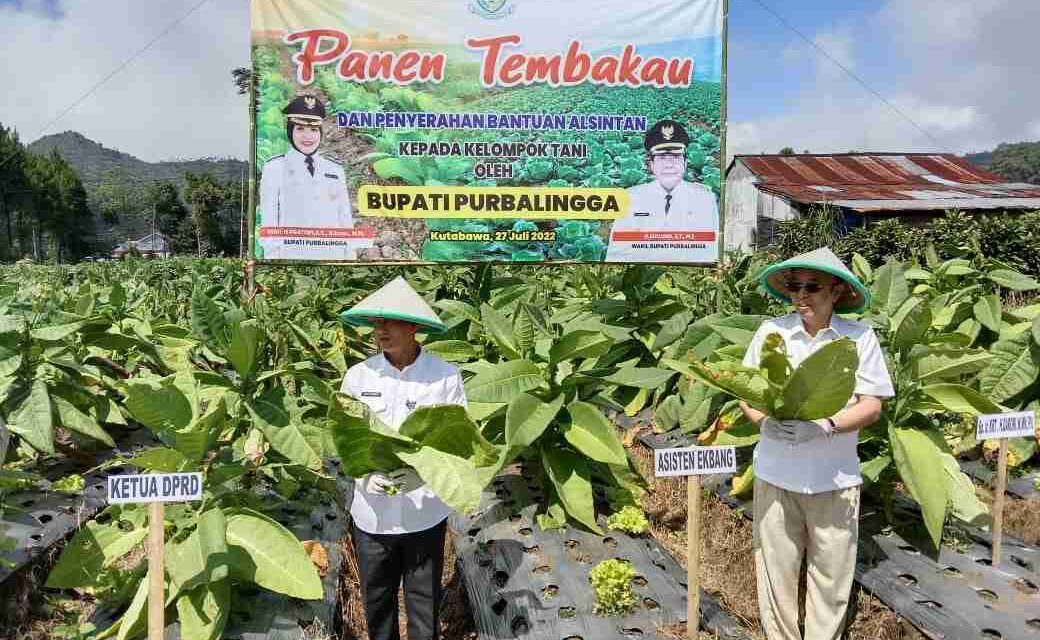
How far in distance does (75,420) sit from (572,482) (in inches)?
84.1

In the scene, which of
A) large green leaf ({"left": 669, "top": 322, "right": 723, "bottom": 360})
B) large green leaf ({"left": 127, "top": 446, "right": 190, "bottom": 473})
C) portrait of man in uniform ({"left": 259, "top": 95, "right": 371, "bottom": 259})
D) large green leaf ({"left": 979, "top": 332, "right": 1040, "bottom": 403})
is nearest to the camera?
large green leaf ({"left": 127, "top": 446, "right": 190, "bottom": 473})

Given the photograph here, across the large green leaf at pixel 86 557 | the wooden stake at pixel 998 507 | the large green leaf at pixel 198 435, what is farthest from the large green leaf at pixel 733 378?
the large green leaf at pixel 86 557

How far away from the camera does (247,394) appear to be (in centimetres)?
269

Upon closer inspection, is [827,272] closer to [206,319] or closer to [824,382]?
[824,382]

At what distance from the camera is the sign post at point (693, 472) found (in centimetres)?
226

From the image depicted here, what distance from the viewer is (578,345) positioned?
316 centimetres

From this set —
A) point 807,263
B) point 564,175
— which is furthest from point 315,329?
point 807,263

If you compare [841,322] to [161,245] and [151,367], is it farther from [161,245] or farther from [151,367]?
[161,245]

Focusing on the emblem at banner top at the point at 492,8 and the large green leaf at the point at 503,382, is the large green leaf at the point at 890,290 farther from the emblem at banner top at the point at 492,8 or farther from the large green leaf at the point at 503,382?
the emblem at banner top at the point at 492,8

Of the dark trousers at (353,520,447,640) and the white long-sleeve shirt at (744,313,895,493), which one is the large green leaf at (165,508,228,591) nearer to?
the dark trousers at (353,520,447,640)

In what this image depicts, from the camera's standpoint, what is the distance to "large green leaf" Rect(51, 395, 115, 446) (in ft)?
11.0

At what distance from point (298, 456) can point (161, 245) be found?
273 ft

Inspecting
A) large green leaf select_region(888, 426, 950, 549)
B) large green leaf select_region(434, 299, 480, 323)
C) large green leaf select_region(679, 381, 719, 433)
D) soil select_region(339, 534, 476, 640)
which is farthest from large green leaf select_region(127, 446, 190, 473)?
large green leaf select_region(679, 381, 719, 433)

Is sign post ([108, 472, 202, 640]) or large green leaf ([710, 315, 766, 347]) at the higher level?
large green leaf ([710, 315, 766, 347])
